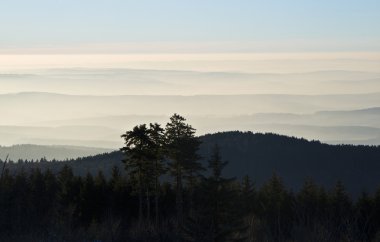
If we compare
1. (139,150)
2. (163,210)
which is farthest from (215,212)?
(163,210)

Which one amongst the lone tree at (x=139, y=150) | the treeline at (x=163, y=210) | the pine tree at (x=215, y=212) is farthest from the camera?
the lone tree at (x=139, y=150)

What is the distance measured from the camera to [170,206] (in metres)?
67.0

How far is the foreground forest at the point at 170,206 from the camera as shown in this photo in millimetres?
23906

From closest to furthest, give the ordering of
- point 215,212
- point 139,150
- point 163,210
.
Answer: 1. point 215,212
2. point 139,150
3. point 163,210

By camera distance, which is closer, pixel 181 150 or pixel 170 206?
pixel 181 150

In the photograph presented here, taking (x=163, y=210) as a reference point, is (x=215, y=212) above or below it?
above

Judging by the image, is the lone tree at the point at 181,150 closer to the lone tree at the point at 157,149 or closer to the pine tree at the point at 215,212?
the lone tree at the point at 157,149

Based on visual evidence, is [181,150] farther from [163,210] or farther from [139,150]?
[163,210]

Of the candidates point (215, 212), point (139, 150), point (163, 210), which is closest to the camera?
point (215, 212)

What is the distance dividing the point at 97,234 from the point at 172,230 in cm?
344

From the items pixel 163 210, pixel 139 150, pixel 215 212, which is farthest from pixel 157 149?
pixel 215 212

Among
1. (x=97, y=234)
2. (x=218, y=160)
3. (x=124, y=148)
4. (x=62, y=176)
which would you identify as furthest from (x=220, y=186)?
(x=62, y=176)

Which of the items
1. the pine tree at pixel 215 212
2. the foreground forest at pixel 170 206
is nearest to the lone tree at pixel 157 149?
the foreground forest at pixel 170 206

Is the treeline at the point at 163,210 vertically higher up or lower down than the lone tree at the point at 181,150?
lower down
